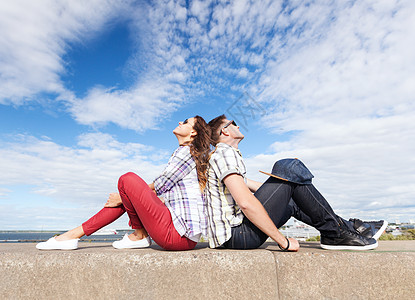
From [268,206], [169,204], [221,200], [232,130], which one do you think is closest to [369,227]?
[268,206]

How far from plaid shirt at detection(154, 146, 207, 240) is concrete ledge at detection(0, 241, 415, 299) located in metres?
0.47

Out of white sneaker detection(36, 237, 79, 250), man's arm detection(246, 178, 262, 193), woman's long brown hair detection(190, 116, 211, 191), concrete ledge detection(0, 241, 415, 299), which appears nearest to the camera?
concrete ledge detection(0, 241, 415, 299)

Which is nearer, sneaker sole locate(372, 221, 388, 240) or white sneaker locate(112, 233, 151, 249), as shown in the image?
sneaker sole locate(372, 221, 388, 240)

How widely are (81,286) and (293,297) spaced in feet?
5.27

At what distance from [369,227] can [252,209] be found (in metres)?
1.34

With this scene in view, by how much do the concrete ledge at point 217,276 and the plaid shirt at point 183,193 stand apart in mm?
469

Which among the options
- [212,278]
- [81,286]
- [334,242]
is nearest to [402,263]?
[334,242]

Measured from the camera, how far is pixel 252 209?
2.38 m

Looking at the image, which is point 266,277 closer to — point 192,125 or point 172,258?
point 172,258

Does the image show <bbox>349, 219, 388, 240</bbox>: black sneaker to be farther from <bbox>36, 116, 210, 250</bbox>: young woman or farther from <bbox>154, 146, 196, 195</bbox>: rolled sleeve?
<bbox>154, 146, 196, 195</bbox>: rolled sleeve

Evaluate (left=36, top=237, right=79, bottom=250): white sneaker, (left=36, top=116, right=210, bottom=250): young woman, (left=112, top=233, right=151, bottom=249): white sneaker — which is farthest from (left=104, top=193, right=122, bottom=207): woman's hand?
(left=36, top=237, right=79, bottom=250): white sneaker

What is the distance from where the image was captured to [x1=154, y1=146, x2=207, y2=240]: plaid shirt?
8.93ft

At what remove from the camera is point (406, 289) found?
2.25m

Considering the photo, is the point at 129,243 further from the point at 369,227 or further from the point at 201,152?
the point at 369,227
